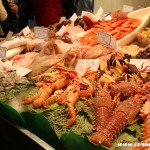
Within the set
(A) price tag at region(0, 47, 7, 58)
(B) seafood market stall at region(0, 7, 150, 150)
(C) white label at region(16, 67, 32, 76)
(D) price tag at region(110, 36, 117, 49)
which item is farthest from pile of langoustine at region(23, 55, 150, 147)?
(A) price tag at region(0, 47, 7, 58)

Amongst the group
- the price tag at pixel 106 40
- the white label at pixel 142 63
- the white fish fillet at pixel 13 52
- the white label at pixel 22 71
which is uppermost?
the price tag at pixel 106 40

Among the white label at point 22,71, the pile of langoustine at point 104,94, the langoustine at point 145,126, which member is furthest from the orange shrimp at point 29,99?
the langoustine at point 145,126

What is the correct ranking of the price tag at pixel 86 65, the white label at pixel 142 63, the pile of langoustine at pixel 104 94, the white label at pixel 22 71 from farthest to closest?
the white label at pixel 22 71 < the price tag at pixel 86 65 < the white label at pixel 142 63 < the pile of langoustine at pixel 104 94

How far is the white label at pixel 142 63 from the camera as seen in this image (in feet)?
9.28

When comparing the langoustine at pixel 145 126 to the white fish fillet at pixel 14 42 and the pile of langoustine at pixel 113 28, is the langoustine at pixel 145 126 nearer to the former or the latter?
the pile of langoustine at pixel 113 28

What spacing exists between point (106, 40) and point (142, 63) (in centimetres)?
62

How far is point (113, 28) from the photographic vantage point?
165 inches

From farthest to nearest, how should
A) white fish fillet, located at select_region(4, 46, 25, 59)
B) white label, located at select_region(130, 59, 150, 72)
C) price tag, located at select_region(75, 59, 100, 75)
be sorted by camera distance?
1. white fish fillet, located at select_region(4, 46, 25, 59)
2. price tag, located at select_region(75, 59, 100, 75)
3. white label, located at select_region(130, 59, 150, 72)

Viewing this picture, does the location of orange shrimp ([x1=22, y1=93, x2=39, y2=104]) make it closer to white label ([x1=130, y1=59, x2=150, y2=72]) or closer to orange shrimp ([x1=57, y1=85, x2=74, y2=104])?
orange shrimp ([x1=57, y1=85, x2=74, y2=104])

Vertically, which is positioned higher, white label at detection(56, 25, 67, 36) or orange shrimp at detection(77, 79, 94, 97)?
orange shrimp at detection(77, 79, 94, 97)

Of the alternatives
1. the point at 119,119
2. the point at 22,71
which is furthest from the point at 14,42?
the point at 119,119

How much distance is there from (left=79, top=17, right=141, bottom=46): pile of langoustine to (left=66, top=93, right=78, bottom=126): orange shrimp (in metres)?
1.40

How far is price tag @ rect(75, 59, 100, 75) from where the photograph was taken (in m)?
2.96

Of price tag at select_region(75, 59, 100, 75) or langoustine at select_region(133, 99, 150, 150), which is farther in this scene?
price tag at select_region(75, 59, 100, 75)
